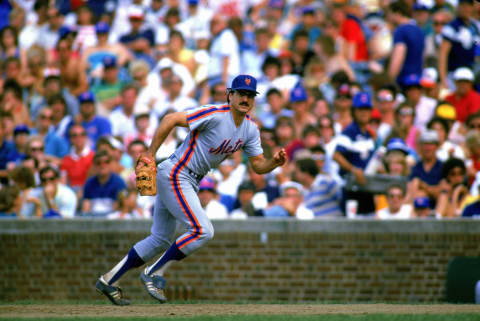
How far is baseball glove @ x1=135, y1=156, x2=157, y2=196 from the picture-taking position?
7.57 meters

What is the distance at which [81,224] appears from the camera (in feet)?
37.0

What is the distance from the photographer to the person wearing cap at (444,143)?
1177 cm

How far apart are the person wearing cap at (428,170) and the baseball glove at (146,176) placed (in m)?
4.62

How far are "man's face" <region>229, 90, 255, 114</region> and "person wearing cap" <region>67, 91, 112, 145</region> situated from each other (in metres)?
6.23

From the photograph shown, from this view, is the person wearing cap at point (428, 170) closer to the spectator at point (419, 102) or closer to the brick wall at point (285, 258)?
the brick wall at point (285, 258)

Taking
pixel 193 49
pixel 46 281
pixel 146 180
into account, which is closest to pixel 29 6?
pixel 193 49

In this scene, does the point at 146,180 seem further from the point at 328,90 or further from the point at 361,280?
the point at 328,90

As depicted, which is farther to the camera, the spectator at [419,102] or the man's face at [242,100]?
the spectator at [419,102]

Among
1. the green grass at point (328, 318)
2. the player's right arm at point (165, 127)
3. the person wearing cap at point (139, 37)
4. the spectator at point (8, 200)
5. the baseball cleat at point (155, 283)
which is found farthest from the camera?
the person wearing cap at point (139, 37)

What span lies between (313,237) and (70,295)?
314 cm

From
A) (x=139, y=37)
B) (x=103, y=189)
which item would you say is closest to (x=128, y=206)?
(x=103, y=189)

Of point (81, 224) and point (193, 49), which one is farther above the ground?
point (193, 49)

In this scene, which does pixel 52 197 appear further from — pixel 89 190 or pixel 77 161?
pixel 77 161

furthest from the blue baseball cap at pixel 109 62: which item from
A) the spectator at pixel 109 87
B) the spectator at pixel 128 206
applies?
the spectator at pixel 128 206
